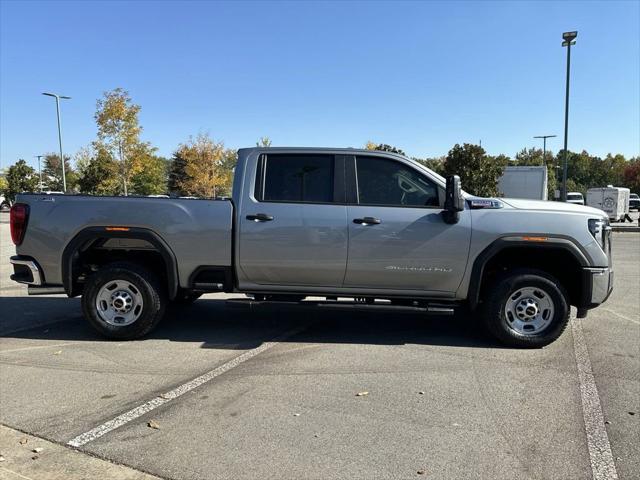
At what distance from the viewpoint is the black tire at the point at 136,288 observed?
18.7 feet

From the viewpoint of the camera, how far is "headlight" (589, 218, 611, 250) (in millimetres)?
5406

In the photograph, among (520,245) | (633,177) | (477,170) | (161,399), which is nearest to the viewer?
(161,399)

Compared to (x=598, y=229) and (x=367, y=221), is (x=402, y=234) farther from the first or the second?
(x=598, y=229)

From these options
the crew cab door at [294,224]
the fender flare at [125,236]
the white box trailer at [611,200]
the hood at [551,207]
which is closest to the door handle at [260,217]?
the crew cab door at [294,224]

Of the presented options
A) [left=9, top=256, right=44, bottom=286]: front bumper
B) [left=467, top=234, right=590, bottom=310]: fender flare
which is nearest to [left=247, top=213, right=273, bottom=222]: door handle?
[left=467, top=234, right=590, bottom=310]: fender flare

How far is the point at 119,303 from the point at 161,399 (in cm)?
197

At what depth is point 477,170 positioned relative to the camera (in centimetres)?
3231

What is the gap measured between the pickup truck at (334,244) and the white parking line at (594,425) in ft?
2.04

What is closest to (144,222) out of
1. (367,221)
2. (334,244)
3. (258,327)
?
(258,327)

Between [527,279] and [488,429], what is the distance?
227cm

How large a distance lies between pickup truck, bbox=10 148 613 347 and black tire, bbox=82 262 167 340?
12 millimetres

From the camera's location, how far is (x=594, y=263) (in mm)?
5398

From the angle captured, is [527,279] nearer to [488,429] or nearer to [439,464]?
[488,429]

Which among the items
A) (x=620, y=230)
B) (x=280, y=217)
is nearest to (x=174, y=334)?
(x=280, y=217)
